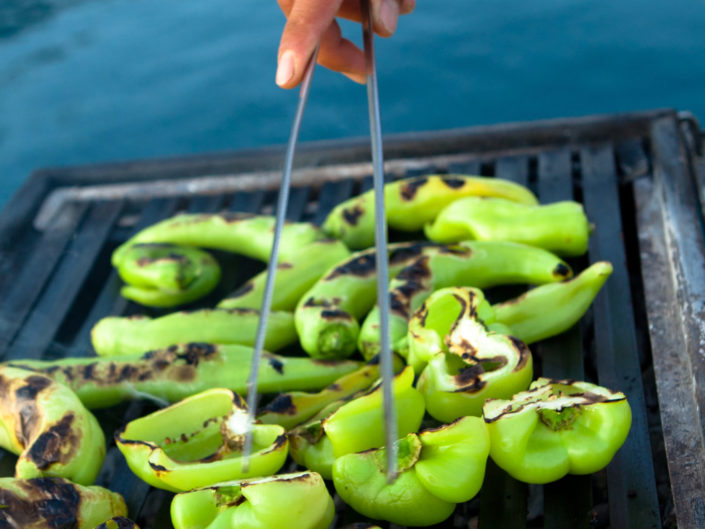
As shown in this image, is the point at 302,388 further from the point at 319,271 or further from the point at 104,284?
the point at 104,284

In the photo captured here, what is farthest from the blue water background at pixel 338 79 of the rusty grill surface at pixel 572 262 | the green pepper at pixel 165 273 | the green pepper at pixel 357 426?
the green pepper at pixel 357 426

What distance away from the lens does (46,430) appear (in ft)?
3.60

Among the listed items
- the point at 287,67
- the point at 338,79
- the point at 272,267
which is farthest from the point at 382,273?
the point at 338,79

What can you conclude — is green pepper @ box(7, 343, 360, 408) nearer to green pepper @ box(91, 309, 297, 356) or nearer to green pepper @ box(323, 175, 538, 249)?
green pepper @ box(91, 309, 297, 356)

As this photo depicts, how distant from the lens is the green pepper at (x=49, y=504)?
3.10 ft

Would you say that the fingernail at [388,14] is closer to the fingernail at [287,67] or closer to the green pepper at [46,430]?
the fingernail at [287,67]

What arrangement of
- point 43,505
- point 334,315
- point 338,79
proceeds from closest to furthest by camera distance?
point 43,505 → point 334,315 → point 338,79

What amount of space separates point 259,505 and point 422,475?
0.21m

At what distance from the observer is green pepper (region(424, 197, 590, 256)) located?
1473mm

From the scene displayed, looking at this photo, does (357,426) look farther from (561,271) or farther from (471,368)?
(561,271)

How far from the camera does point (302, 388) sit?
1.29 metres

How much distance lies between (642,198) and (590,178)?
0.48 ft

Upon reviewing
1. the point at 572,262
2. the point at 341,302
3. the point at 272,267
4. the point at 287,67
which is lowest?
the point at 572,262

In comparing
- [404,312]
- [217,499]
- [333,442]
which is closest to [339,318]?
[404,312]
